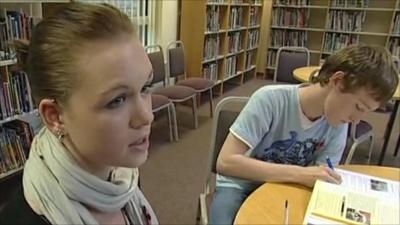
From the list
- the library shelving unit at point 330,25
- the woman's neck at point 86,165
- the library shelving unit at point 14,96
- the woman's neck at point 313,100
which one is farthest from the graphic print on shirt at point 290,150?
the library shelving unit at point 330,25

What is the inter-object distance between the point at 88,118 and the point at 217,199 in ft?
2.66

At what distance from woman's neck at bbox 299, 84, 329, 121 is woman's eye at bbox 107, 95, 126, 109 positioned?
846 millimetres

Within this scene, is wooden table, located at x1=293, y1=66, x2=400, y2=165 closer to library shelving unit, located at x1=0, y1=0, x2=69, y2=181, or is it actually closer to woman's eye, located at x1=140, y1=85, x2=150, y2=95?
library shelving unit, located at x1=0, y1=0, x2=69, y2=181

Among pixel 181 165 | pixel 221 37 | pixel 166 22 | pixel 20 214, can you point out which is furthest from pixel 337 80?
pixel 221 37

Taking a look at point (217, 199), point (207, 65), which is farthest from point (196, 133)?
point (217, 199)

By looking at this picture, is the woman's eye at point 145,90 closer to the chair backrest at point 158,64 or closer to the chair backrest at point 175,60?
the chair backrest at point 158,64

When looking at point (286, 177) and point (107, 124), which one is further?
point (286, 177)

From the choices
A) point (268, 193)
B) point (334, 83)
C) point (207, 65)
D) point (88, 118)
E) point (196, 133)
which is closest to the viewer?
point (88, 118)

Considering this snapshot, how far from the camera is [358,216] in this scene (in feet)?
3.18

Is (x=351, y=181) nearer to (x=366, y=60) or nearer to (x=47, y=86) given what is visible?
(x=366, y=60)

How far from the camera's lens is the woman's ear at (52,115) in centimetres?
65

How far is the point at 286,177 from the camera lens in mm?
1158

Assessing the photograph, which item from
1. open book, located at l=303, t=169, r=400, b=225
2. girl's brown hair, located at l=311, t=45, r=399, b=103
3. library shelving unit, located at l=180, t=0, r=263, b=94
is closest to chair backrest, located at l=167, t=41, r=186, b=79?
library shelving unit, located at l=180, t=0, r=263, b=94

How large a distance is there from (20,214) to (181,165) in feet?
7.25
